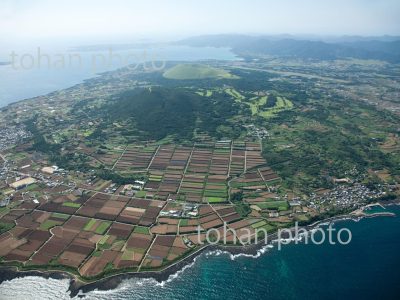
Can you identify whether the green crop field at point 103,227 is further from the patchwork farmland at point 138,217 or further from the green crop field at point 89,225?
the green crop field at point 89,225

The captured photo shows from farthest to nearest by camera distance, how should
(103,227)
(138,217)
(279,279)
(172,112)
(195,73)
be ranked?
(195,73), (172,112), (138,217), (103,227), (279,279)

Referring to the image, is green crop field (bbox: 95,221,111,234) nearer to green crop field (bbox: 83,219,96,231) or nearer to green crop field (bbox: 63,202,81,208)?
green crop field (bbox: 83,219,96,231)

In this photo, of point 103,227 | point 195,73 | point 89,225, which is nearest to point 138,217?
point 103,227

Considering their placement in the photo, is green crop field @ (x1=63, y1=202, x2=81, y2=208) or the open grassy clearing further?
the open grassy clearing

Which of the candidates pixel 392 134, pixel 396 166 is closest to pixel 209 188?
pixel 396 166

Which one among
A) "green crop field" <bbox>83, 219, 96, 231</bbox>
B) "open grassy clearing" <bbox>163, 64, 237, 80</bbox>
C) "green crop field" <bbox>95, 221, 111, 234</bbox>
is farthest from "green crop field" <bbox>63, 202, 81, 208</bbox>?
"open grassy clearing" <bbox>163, 64, 237, 80</bbox>

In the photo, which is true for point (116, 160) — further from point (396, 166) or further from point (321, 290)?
point (396, 166)

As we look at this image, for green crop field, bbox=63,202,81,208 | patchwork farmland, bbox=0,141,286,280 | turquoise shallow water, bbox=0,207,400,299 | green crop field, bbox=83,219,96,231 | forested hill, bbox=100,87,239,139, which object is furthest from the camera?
forested hill, bbox=100,87,239,139

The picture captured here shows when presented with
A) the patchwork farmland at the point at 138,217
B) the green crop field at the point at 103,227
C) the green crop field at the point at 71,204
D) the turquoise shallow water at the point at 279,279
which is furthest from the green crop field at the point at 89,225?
the turquoise shallow water at the point at 279,279

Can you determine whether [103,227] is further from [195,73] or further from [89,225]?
[195,73]
